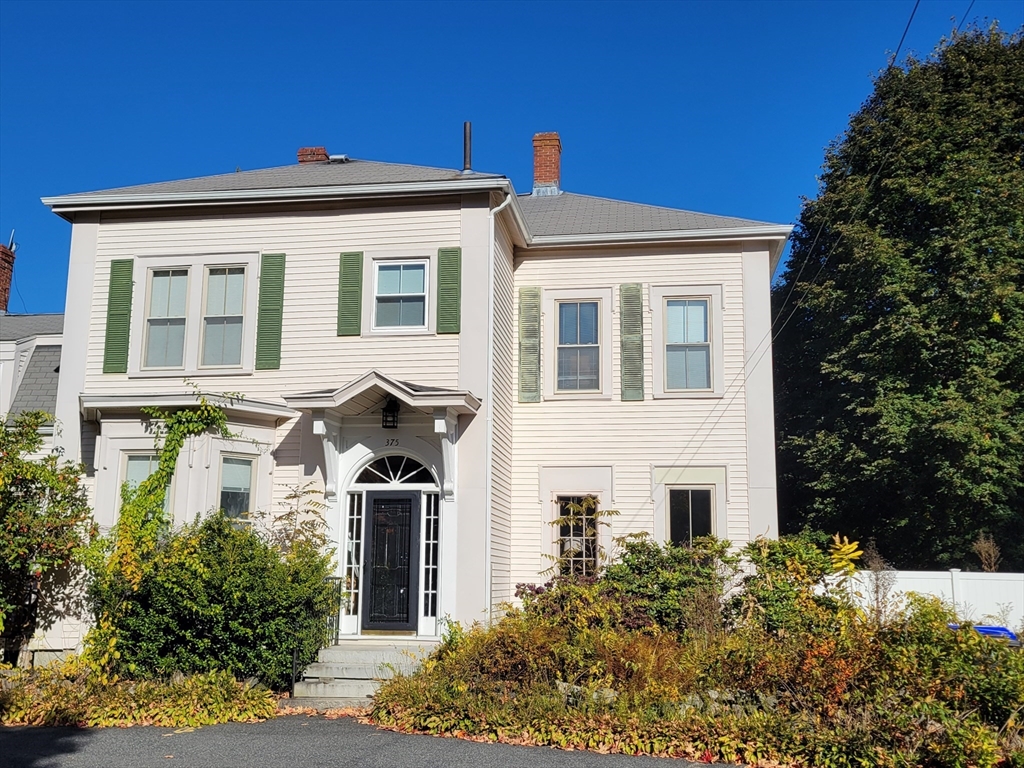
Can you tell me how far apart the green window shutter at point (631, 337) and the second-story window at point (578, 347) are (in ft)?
1.32

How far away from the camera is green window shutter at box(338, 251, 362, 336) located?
13234 millimetres

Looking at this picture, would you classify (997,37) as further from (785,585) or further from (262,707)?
(262,707)

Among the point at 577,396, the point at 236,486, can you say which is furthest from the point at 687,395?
the point at 236,486

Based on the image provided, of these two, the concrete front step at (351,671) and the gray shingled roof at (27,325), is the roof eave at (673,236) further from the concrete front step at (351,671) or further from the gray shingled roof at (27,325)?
the gray shingled roof at (27,325)

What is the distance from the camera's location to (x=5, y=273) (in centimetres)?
2105

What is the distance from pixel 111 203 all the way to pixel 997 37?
910 inches

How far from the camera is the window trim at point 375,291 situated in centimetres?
1309

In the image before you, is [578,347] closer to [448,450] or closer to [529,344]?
[529,344]

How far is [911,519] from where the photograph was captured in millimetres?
23812

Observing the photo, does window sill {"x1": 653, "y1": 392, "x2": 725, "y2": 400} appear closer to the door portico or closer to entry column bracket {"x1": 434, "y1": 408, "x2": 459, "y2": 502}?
the door portico

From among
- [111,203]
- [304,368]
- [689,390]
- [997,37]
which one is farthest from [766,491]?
[997,37]

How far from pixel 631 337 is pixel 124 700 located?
28.8ft

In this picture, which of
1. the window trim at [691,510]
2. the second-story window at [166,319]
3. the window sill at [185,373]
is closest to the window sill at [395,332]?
the window sill at [185,373]

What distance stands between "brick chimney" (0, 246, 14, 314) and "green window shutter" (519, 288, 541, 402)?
1274 cm
